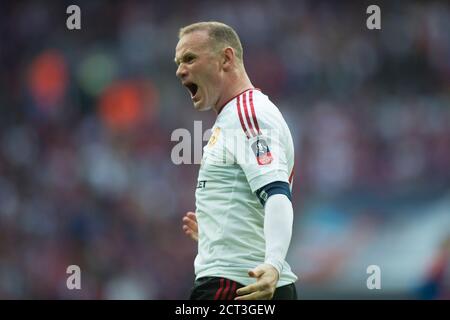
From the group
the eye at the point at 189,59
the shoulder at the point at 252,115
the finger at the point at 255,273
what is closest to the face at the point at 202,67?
the eye at the point at 189,59

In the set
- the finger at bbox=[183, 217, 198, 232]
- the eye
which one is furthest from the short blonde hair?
the finger at bbox=[183, 217, 198, 232]

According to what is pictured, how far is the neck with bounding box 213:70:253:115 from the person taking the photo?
3785 millimetres

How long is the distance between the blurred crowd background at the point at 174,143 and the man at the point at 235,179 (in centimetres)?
630

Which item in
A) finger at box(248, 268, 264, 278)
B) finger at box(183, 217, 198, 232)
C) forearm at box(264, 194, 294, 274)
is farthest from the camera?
finger at box(183, 217, 198, 232)

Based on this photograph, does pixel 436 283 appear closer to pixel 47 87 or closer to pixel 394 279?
pixel 394 279

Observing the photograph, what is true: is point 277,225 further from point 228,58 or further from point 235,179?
point 228,58

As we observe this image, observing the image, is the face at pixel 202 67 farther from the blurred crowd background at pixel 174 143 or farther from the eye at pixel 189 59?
the blurred crowd background at pixel 174 143

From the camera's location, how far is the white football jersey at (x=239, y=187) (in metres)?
3.45

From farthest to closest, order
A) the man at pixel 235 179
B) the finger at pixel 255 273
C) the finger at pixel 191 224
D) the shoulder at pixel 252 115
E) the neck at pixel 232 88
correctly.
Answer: the finger at pixel 191 224, the neck at pixel 232 88, the shoulder at pixel 252 115, the man at pixel 235 179, the finger at pixel 255 273

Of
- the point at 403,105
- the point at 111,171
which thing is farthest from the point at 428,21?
the point at 111,171

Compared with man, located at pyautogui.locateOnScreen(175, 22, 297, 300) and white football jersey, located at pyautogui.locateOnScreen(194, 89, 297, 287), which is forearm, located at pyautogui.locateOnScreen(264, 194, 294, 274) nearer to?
man, located at pyautogui.locateOnScreen(175, 22, 297, 300)

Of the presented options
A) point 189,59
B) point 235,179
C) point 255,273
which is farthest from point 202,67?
point 255,273

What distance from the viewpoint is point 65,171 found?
11312 millimetres

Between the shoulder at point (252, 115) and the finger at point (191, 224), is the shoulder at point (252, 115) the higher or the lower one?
the higher one
